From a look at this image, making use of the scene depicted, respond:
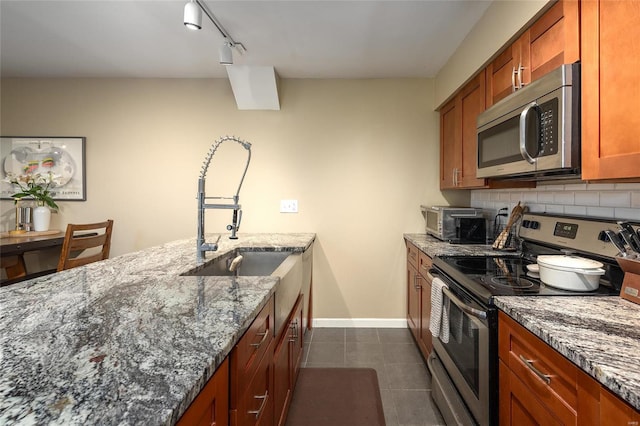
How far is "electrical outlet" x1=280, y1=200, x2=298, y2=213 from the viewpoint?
2.95 meters

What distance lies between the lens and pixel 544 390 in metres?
0.89

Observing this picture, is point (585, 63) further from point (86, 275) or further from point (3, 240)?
point (3, 240)

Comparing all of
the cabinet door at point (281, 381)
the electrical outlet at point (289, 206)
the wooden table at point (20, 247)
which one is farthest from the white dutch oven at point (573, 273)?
the wooden table at point (20, 247)

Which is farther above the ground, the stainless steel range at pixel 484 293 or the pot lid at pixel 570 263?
the pot lid at pixel 570 263

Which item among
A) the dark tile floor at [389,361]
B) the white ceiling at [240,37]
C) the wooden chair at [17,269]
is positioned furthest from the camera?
the wooden chair at [17,269]

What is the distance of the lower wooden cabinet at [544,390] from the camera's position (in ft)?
2.26

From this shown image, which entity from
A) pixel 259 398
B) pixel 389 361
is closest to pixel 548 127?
pixel 259 398

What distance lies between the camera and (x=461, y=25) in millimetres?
2045

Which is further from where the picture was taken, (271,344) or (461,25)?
(461,25)

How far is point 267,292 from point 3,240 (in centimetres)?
277

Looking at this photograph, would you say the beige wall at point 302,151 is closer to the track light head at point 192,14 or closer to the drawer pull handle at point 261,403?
the track light head at point 192,14

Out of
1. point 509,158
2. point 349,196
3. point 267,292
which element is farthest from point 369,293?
point 267,292

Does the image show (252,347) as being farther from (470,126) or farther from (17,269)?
(17,269)

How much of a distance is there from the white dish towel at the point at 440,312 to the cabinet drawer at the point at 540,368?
44 centimetres
